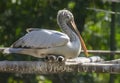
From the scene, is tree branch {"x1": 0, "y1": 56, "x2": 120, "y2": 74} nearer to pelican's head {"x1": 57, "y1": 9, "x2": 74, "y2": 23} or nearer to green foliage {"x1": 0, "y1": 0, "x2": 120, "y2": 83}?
pelican's head {"x1": 57, "y1": 9, "x2": 74, "y2": 23}

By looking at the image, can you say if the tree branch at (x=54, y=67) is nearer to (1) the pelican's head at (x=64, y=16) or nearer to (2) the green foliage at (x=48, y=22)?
(1) the pelican's head at (x=64, y=16)

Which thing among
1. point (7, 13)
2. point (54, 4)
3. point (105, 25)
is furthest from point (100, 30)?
point (7, 13)

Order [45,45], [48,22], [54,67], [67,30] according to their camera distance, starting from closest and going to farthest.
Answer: [54,67] → [45,45] → [67,30] → [48,22]

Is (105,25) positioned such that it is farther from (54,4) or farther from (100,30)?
(54,4)

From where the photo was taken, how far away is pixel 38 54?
550cm

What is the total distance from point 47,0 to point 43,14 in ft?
0.96

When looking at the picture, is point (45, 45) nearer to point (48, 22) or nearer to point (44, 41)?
point (44, 41)

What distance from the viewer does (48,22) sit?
30.3ft

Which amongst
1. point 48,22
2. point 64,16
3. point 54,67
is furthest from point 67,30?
point 48,22

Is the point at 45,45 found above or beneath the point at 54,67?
above

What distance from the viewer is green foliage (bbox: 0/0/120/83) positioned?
359 inches

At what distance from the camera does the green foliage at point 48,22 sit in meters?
9.11

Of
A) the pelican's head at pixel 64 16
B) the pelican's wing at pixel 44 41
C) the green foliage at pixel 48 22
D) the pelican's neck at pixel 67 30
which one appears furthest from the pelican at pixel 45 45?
the green foliage at pixel 48 22

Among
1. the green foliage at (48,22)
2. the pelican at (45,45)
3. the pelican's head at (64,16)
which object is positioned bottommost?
the green foliage at (48,22)
